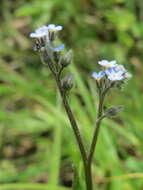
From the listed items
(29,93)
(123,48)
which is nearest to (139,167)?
(29,93)

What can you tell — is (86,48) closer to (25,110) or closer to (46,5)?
(46,5)

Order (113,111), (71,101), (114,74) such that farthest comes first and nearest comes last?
(71,101), (113,111), (114,74)

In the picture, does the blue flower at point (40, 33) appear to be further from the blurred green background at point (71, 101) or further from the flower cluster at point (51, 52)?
the blurred green background at point (71, 101)

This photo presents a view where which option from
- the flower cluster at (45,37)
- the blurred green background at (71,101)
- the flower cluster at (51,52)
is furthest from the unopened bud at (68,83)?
the blurred green background at (71,101)

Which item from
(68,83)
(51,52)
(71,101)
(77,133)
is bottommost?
(71,101)

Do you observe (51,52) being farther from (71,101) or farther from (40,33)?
(71,101)

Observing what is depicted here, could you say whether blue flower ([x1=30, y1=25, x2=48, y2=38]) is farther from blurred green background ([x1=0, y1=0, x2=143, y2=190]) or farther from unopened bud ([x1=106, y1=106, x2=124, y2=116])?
blurred green background ([x1=0, y1=0, x2=143, y2=190])

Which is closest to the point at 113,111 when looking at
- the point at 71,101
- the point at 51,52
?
the point at 51,52
